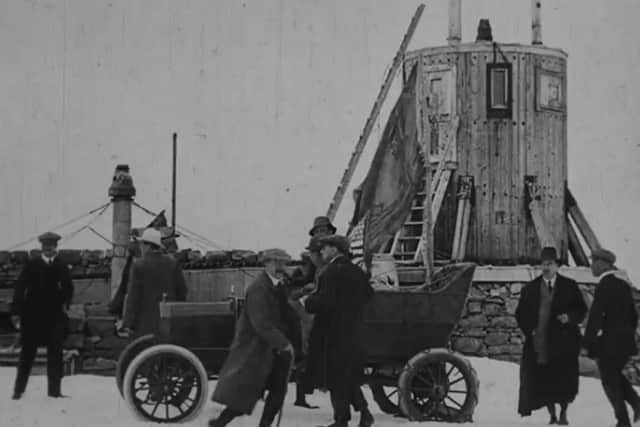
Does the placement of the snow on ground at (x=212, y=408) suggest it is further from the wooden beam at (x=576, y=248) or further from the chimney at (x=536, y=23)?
the chimney at (x=536, y=23)

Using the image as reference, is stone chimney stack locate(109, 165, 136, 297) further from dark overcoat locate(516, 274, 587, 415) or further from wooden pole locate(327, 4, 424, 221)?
dark overcoat locate(516, 274, 587, 415)

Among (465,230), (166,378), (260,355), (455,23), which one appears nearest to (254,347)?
(260,355)

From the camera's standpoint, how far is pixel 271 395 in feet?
A: 39.6

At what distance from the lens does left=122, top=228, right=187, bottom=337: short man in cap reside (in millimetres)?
14578

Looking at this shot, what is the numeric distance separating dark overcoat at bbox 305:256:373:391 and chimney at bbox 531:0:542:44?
571 inches

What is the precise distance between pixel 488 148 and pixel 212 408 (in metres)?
12.1

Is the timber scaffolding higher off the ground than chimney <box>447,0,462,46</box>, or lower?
lower

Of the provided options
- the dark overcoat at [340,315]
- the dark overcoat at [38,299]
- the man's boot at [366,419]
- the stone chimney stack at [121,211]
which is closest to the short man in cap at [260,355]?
the dark overcoat at [340,315]

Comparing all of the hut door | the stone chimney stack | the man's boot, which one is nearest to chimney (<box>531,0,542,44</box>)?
the hut door

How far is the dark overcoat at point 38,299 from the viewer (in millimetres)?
14859

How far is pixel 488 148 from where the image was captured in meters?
25.8

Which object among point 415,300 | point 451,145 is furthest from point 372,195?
point 451,145

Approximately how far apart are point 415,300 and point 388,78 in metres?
8.49

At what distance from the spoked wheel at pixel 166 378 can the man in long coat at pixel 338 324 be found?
3.31 ft
